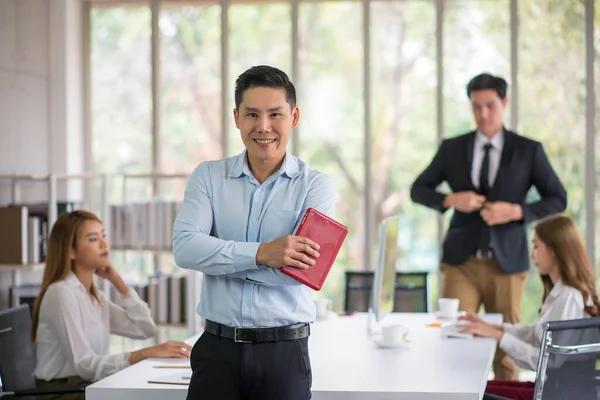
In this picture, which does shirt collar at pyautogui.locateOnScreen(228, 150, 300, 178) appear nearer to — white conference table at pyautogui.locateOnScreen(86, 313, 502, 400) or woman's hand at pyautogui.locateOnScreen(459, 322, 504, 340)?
white conference table at pyautogui.locateOnScreen(86, 313, 502, 400)

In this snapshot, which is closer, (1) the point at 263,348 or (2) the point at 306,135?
(1) the point at 263,348

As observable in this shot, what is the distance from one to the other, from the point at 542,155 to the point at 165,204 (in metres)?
2.48

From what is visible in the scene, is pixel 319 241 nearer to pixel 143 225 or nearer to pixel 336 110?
pixel 143 225

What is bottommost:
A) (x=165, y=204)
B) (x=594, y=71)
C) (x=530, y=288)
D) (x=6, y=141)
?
(x=530, y=288)

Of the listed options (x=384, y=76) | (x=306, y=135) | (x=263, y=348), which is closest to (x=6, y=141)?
(x=306, y=135)

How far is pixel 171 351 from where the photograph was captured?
323 cm

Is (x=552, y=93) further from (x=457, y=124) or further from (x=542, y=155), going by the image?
(x=542, y=155)

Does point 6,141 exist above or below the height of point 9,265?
above

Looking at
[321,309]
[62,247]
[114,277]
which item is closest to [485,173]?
[321,309]

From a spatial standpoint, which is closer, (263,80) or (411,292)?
(263,80)

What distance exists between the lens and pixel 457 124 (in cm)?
669

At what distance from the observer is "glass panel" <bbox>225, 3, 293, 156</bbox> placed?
6898 mm

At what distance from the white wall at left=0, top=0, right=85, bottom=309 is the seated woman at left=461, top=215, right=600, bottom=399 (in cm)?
351

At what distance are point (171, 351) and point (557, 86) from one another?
13.7 ft
